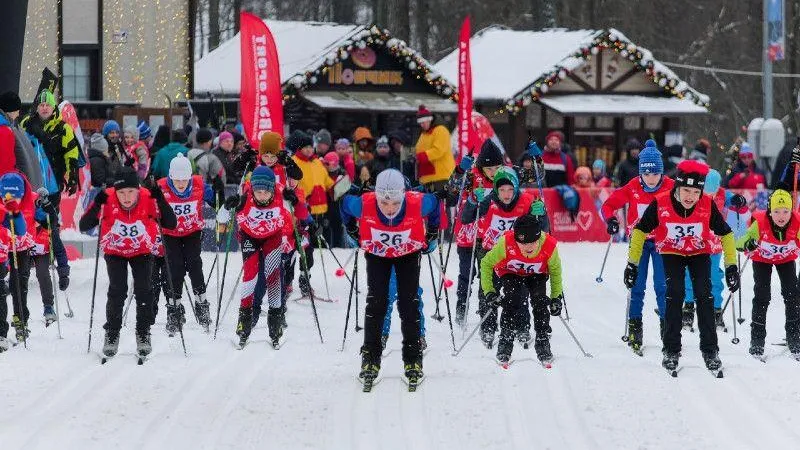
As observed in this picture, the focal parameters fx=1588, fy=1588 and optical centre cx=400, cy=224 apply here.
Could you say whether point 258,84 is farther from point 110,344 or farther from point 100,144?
point 110,344

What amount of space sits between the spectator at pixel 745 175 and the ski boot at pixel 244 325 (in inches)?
470

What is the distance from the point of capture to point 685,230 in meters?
10.3

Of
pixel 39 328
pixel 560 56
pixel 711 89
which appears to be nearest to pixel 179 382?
pixel 39 328

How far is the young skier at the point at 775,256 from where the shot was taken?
11320 millimetres

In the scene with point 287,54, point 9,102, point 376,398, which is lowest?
point 376,398

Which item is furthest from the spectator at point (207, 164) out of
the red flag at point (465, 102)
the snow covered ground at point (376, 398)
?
the snow covered ground at point (376, 398)

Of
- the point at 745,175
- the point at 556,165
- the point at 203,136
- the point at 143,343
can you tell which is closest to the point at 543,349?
the point at 143,343

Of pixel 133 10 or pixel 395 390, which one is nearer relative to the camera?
pixel 395 390

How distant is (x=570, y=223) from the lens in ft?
70.8

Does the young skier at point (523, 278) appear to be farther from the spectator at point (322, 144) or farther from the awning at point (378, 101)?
the awning at point (378, 101)

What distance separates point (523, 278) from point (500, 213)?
107 centimetres

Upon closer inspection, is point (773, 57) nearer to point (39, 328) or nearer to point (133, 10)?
point (133, 10)

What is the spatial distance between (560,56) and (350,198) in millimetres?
18905

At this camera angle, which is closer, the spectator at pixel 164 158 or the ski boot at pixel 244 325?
the ski boot at pixel 244 325
